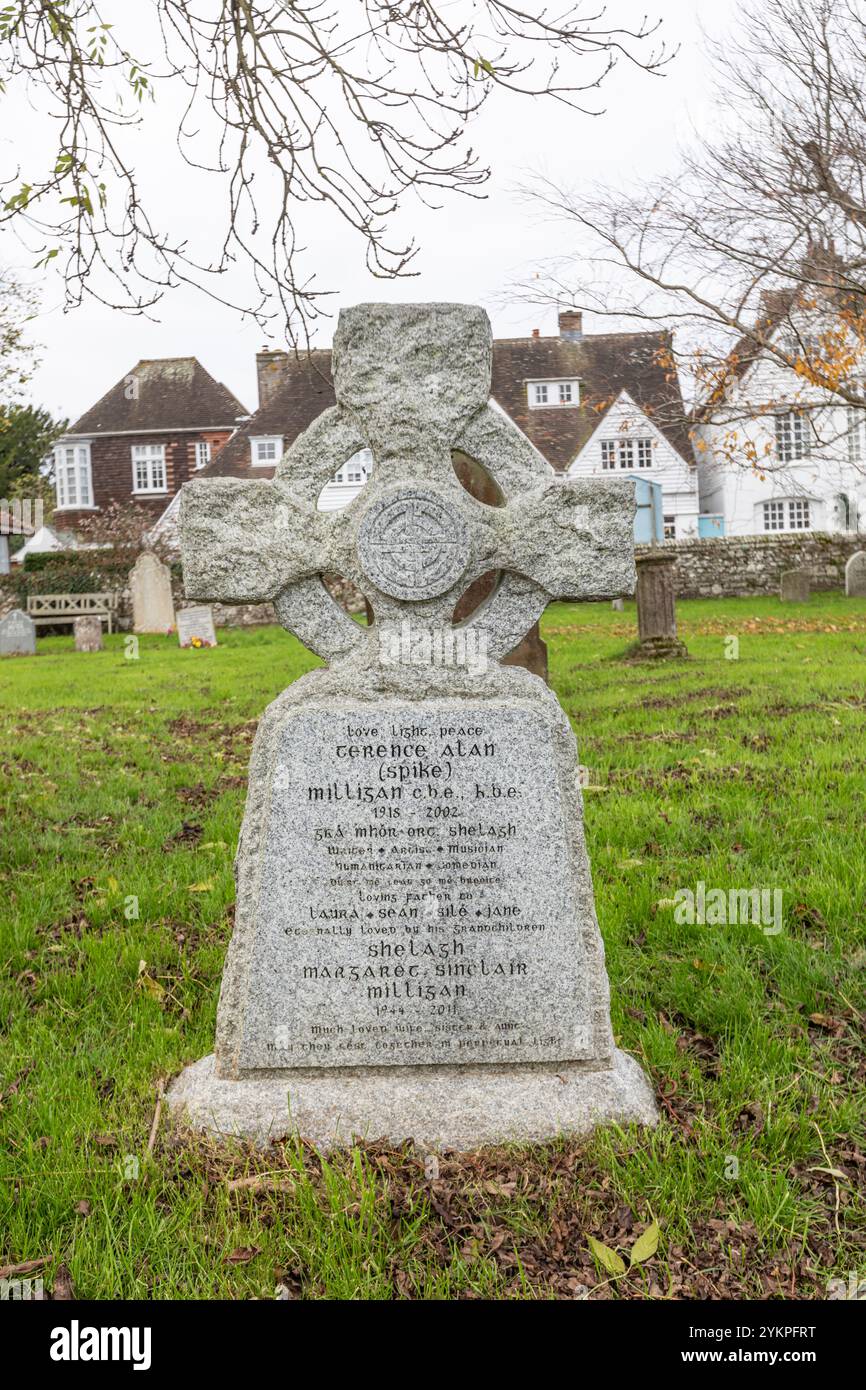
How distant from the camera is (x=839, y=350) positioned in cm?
1323

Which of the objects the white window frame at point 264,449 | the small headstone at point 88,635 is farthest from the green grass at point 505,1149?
the white window frame at point 264,449

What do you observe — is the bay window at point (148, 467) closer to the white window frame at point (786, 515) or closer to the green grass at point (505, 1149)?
the white window frame at point (786, 515)

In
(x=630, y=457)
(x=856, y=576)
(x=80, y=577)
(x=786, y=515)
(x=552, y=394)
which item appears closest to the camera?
(x=856, y=576)

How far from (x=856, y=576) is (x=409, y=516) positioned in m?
22.4

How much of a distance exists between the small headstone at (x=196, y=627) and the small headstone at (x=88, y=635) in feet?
6.88

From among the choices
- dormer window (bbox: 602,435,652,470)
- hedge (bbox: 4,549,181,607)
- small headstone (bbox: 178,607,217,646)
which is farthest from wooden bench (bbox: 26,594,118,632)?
dormer window (bbox: 602,435,652,470)

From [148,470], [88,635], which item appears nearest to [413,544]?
[88,635]

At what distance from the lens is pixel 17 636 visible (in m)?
22.8

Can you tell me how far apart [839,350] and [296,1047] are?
12.5 meters

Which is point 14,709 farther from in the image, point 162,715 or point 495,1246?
point 495,1246

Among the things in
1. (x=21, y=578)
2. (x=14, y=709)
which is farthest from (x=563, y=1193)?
(x=21, y=578)

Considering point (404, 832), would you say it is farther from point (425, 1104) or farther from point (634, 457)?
point (634, 457)

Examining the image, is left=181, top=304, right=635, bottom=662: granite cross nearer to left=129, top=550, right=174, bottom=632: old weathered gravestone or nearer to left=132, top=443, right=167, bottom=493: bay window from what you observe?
left=129, top=550, right=174, bottom=632: old weathered gravestone

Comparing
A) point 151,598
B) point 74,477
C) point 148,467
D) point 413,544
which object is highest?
point 148,467
